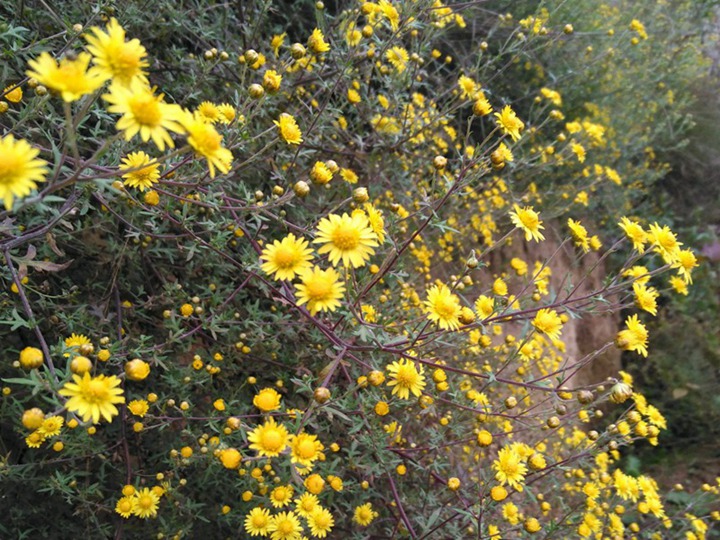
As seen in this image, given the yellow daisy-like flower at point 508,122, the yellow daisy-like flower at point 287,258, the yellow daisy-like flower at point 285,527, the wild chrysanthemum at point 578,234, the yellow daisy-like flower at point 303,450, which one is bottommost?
the yellow daisy-like flower at point 285,527

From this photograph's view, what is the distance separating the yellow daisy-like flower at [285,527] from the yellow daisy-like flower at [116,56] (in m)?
1.47

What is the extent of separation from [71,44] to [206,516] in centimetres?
193

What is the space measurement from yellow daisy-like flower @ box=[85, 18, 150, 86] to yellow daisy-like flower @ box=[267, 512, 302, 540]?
1.47 metres

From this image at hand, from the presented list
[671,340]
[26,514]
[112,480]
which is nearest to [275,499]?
[112,480]

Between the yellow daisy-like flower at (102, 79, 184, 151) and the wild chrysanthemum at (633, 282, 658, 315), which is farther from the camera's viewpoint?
the wild chrysanthemum at (633, 282, 658, 315)

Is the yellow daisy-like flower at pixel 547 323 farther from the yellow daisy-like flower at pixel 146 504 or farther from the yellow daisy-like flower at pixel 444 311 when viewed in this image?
the yellow daisy-like flower at pixel 146 504

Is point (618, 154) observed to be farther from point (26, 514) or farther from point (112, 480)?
point (26, 514)

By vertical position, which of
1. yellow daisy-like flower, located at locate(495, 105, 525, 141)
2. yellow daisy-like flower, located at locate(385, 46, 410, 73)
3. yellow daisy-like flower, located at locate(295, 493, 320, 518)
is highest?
yellow daisy-like flower, located at locate(385, 46, 410, 73)

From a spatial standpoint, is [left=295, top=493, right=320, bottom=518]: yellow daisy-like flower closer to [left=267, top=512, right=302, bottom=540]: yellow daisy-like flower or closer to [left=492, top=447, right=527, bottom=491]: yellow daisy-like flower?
[left=267, top=512, right=302, bottom=540]: yellow daisy-like flower

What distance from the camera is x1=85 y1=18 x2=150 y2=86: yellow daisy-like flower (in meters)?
1.07

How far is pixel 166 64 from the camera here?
2613mm

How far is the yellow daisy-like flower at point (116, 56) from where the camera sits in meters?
1.07

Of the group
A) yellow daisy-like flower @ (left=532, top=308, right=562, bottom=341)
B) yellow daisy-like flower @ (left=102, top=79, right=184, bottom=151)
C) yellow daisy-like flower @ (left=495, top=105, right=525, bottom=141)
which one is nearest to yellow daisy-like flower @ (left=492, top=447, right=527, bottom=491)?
yellow daisy-like flower @ (left=532, top=308, right=562, bottom=341)

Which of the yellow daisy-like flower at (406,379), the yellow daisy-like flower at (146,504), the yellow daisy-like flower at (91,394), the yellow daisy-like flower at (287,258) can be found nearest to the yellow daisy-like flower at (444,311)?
the yellow daisy-like flower at (406,379)
